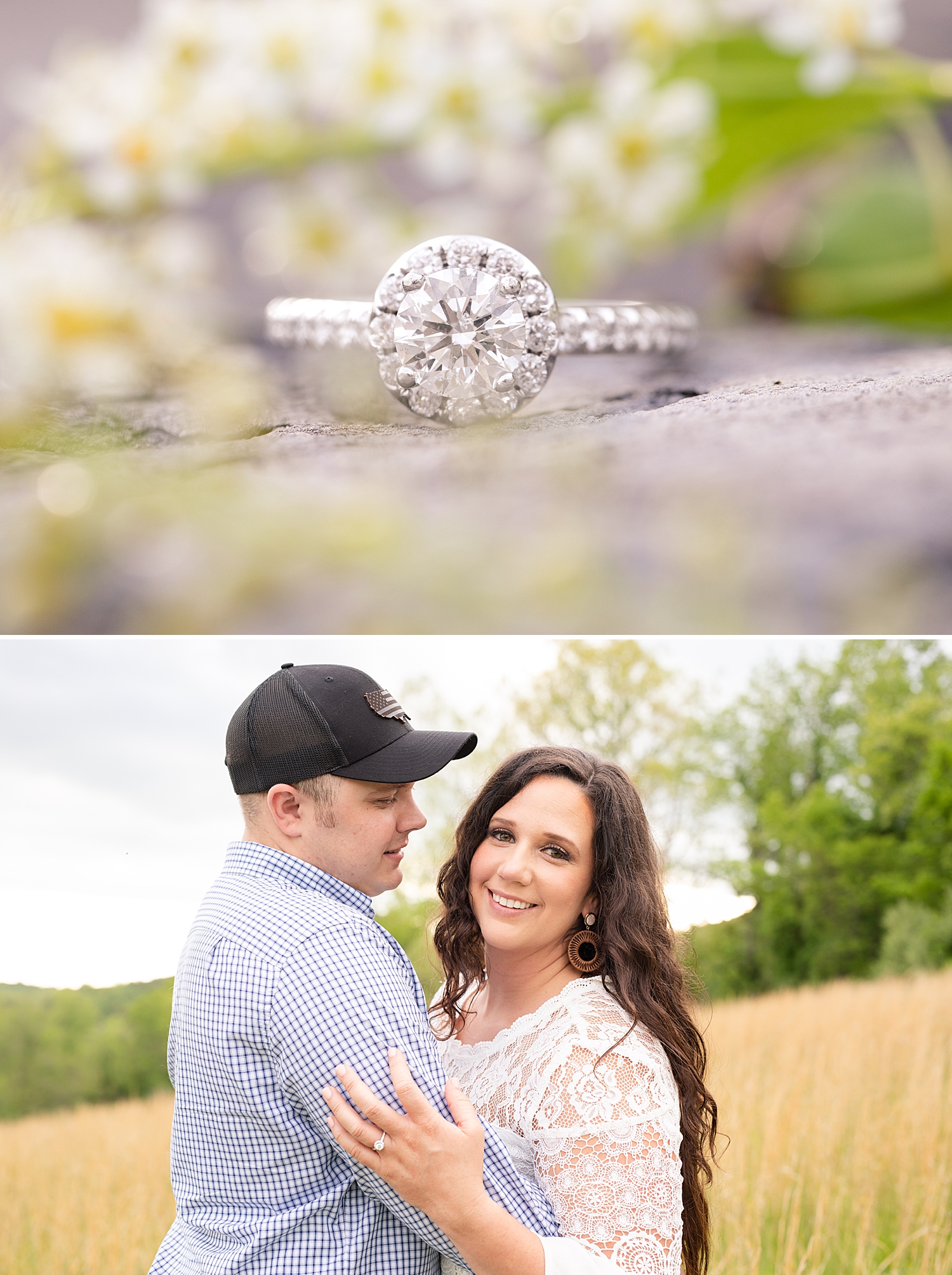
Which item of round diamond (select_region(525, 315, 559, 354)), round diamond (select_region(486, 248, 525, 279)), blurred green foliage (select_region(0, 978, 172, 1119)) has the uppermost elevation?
round diamond (select_region(486, 248, 525, 279))

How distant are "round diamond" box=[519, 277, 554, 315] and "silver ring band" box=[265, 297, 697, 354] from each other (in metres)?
0.02

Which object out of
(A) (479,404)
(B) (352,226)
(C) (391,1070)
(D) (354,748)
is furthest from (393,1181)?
(B) (352,226)

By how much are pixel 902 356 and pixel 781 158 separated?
0.63 ft

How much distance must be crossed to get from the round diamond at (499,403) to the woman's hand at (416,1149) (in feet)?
1.48

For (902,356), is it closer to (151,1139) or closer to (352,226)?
(352,226)

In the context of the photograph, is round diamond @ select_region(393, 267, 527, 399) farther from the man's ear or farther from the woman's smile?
the woman's smile

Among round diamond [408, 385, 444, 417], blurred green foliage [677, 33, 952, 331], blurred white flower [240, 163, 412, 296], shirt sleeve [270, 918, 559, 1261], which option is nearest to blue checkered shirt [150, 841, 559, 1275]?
shirt sleeve [270, 918, 559, 1261]

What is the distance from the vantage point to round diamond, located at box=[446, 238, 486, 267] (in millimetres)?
722

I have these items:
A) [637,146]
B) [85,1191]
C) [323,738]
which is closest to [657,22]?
[637,146]

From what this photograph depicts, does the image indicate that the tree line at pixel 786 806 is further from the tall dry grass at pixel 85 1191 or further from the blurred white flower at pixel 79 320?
the blurred white flower at pixel 79 320

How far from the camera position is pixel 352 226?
81cm

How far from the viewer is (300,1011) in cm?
68

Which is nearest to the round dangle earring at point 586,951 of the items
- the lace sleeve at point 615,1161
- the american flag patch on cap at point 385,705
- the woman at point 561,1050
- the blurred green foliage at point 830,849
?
the woman at point 561,1050

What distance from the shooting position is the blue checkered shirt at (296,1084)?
67 centimetres
